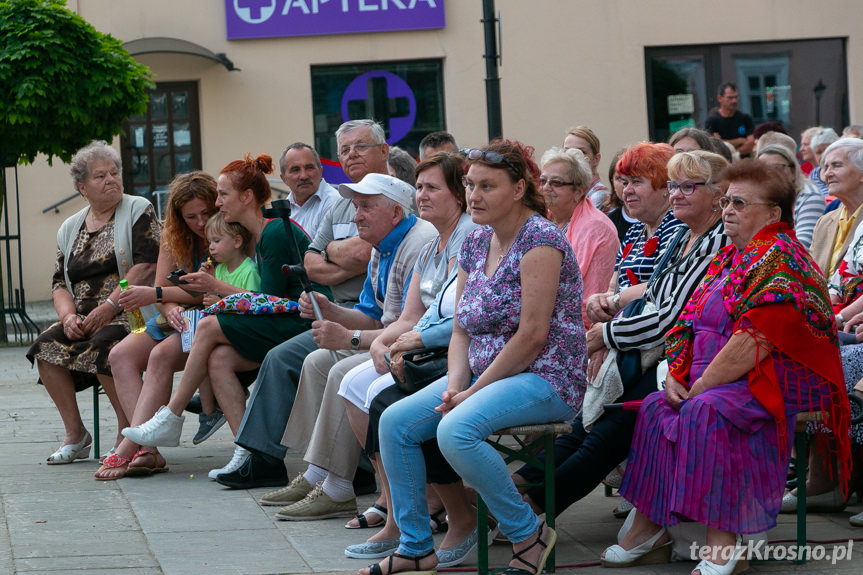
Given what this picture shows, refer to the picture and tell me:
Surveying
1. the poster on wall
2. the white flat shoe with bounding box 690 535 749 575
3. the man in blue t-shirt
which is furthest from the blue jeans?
the poster on wall

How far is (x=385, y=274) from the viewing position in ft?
19.1

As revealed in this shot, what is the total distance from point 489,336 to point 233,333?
2.18m

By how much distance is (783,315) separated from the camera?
14.4 feet

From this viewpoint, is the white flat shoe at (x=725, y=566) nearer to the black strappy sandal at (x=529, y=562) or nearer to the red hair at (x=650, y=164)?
the black strappy sandal at (x=529, y=562)

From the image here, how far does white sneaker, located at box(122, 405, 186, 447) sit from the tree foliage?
6723mm

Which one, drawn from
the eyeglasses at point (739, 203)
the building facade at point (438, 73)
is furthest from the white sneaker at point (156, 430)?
the building facade at point (438, 73)

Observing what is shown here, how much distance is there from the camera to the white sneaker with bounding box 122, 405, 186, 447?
257 inches

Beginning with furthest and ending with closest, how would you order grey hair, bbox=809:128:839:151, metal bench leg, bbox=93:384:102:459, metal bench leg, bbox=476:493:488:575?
grey hair, bbox=809:128:839:151 < metal bench leg, bbox=93:384:102:459 < metal bench leg, bbox=476:493:488:575

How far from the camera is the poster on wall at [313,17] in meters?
16.6

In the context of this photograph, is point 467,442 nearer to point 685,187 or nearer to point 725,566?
point 725,566

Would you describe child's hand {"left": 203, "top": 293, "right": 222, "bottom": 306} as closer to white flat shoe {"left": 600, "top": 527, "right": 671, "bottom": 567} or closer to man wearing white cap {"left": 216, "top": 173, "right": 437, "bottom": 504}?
man wearing white cap {"left": 216, "top": 173, "right": 437, "bottom": 504}

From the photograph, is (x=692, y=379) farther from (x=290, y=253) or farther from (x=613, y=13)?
(x=613, y=13)

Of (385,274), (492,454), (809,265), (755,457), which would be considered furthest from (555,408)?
(385,274)

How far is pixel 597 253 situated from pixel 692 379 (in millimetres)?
1401
